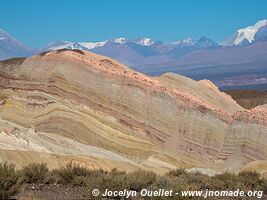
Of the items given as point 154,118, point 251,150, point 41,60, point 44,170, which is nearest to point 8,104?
point 41,60

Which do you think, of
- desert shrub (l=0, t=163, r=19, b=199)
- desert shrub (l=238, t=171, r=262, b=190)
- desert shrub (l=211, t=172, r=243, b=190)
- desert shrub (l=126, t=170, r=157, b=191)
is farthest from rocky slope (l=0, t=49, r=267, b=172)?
desert shrub (l=0, t=163, r=19, b=199)

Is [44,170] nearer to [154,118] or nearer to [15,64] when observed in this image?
[154,118]

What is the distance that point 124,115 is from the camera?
24094 mm

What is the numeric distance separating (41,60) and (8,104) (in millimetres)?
3554

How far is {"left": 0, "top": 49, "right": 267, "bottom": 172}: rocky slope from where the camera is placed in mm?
Answer: 22547

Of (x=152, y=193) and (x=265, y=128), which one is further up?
(x=265, y=128)

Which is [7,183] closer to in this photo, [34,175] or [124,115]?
[34,175]

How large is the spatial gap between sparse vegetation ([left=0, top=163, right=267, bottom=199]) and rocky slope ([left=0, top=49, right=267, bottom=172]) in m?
5.51

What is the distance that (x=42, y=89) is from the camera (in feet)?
81.1

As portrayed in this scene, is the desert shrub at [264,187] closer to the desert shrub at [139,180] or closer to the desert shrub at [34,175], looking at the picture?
the desert shrub at [139,180]

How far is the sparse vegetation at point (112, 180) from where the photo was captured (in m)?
12.4

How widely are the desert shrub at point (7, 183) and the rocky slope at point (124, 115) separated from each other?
9009 millimetres

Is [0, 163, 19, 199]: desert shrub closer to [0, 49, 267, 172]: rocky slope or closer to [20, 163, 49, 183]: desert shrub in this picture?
[20, 163, 49, 183]: desert shrub

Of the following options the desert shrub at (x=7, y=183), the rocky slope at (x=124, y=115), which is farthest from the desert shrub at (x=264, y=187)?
the desert shrub at (x=7, y=183)
